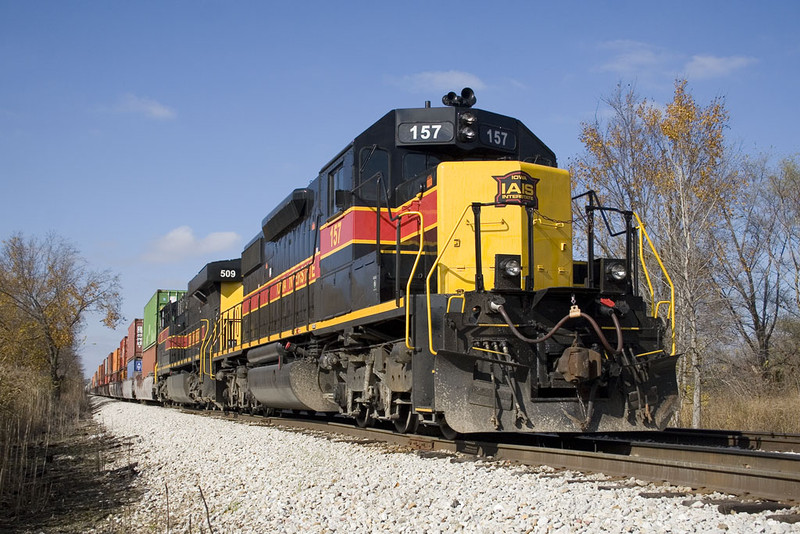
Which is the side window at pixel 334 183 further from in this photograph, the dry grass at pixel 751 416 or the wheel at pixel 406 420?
the dry grass at pixel 751 416

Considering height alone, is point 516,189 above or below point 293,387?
above

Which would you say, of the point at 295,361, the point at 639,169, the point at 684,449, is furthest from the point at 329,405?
the point at 639,169

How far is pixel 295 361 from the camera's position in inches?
435

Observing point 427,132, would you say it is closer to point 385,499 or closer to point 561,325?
point 561,325

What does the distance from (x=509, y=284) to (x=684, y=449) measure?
2102 mm

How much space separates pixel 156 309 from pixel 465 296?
2378 cm

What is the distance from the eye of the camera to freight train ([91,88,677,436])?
6.83 m

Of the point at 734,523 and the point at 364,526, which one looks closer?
the point at 734,523

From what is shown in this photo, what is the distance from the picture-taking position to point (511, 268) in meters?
7.15

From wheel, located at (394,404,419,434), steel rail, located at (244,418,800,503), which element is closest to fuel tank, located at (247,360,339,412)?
wheel, located at (394,404,419,434)

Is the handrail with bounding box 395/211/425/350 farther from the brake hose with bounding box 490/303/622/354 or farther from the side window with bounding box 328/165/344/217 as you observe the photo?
the side window with bounding box 328/165/344/217

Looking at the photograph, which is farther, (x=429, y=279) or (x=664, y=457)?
(x=429, y=279)

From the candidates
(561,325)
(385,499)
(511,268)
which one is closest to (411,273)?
(511,268)

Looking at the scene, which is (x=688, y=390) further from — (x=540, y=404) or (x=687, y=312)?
(x=540, y=404)
